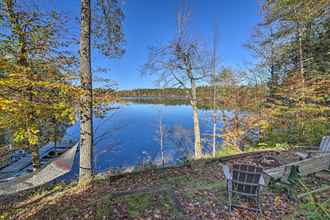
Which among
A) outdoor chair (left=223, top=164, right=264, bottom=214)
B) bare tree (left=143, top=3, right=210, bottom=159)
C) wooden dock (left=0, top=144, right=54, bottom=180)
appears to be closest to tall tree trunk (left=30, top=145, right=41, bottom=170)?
wooden dock (left=0, top=144, right=54, bottom=180)

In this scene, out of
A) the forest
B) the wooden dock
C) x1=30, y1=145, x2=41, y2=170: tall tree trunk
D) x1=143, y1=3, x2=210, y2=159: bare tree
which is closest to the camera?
the forest

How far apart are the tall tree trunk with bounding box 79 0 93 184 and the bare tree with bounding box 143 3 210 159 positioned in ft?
16.5

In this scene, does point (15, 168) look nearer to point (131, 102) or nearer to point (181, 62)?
point (131, 102)

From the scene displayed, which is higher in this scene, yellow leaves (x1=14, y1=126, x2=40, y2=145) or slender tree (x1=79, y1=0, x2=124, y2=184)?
slender tree (x1=79, y1=0, x2=124, y2=184)

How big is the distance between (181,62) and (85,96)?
245 inches

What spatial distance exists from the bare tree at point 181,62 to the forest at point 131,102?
5 centimetres

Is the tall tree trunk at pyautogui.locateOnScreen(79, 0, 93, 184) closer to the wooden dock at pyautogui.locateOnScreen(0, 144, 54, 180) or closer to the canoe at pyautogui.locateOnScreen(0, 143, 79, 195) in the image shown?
the canoe at pyautogui.locateOnScreen(0, 143, 79, 195)

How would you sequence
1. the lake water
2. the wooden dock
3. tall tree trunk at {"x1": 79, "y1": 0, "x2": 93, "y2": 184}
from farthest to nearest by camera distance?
the lake water, the wooden dock, tall tree trunk at {"x1": 79, "y1": 0, "x2": 93, "y2": 184}

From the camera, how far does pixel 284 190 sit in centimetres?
330

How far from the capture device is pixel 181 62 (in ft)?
29.5

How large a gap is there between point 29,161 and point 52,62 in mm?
8075

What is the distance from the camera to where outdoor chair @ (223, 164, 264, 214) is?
278 centimetres

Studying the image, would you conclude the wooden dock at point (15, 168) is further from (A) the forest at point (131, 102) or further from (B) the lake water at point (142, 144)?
(B) the lake water at point (142, 144)

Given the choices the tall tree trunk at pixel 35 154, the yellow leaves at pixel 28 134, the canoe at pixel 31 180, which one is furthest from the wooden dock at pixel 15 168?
the yellow leaves at pixel 28 134
